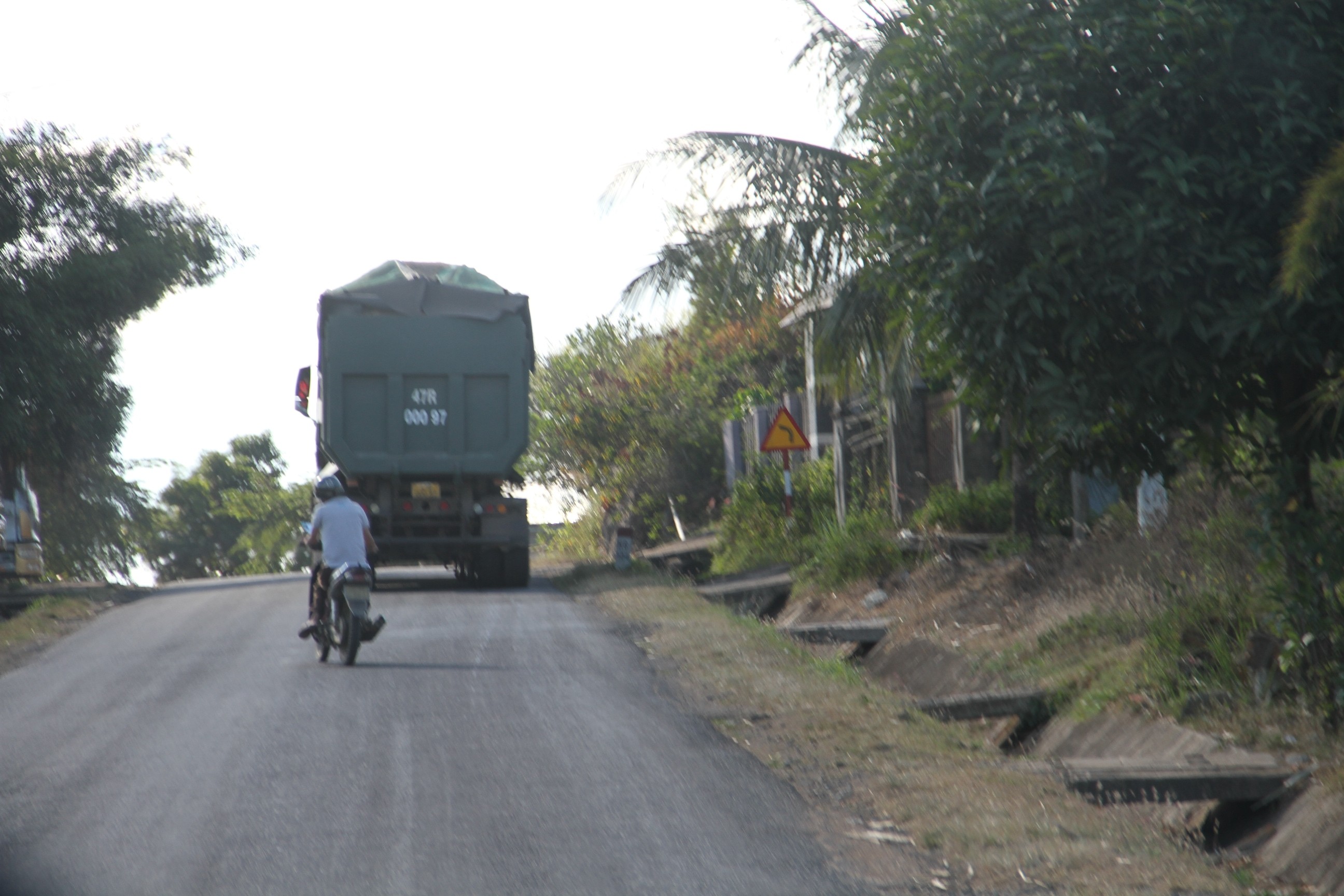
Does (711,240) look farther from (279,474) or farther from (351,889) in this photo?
(279,474)

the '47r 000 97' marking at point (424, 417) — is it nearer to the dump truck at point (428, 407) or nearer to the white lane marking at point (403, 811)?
the dump truck at point (428, 407)

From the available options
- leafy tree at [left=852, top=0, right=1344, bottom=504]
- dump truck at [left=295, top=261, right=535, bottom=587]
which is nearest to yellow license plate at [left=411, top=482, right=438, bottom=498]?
dump truck at [left=295, top=261, right=535, bottom=587]

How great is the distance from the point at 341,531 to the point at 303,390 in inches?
341

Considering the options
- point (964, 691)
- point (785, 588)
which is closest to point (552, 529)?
point (785, 588)

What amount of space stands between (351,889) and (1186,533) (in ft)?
20.5

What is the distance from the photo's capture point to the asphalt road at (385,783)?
5.55 m

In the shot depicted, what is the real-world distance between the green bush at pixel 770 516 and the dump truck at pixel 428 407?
3092 millimetres

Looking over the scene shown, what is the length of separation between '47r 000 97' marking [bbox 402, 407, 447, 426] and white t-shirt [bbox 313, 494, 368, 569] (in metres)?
6.13

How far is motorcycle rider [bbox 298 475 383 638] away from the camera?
11469mm

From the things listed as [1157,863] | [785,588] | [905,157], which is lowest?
[1157,863]

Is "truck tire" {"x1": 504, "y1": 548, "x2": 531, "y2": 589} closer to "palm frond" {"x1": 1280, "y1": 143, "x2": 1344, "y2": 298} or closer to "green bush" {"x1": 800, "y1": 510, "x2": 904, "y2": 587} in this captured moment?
"green bush" {"x1": 800, "y1": 510, "x2": 904, "y2": 587}

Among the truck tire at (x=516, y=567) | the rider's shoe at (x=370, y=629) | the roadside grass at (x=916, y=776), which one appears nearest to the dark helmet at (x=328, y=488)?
the rider's shoe at (x=370, y=629)

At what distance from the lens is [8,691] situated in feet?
35.2

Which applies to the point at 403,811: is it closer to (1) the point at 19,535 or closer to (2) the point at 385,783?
(2) the point at 385,783
